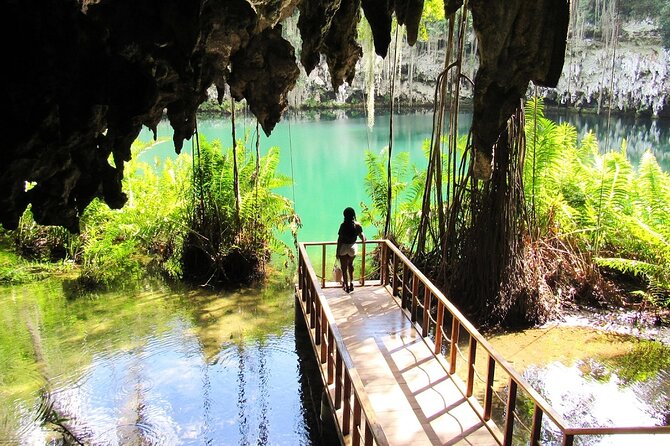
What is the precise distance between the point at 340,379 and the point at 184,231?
20.7 ft

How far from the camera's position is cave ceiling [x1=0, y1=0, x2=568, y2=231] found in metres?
3.48

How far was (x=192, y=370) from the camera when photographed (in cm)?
707

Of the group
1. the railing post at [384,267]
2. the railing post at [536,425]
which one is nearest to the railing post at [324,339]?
the railing post at [384,267]

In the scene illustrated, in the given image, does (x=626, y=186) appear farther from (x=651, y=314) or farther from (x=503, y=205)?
(x=503, y=205)

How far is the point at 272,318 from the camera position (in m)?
8.62

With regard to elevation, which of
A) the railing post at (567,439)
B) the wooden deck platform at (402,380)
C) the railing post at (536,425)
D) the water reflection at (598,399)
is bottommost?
the water reflection at (598,399)

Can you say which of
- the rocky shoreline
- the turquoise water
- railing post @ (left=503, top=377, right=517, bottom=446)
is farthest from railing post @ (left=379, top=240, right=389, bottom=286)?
the rocky shoreline

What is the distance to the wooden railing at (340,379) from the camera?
153 inches

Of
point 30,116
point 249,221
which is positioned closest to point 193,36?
point 30,116

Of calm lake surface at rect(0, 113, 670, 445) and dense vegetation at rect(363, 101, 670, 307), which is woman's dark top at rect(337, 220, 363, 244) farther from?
dense vegetation at rect(363, 101, 670, 307)

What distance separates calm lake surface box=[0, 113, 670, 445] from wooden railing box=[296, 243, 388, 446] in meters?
0.61

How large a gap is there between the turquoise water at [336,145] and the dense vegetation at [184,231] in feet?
11.9

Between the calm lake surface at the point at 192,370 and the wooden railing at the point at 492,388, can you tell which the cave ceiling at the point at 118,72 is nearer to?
the wooden railing at the point at 492,388

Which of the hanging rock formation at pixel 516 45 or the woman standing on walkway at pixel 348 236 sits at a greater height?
the hanging rock formation at pixel 516 45
